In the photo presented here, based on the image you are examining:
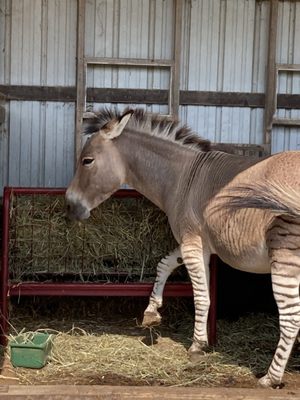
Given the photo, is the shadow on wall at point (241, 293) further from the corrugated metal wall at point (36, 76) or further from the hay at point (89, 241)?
the corrugated metal wall at point (36, 76)

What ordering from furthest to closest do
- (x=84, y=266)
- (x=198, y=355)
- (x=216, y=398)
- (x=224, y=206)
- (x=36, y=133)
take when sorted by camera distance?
(x=36, y=133) < (x=84, y=266) < (x=198, y=355) < (x=224, y=206) < (x=216, y=398)

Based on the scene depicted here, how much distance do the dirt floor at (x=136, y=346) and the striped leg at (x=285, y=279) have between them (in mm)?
346

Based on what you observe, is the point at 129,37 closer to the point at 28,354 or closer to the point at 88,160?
the point at 88,160

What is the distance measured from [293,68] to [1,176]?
140 inches

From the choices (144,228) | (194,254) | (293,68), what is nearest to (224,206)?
(194,254)

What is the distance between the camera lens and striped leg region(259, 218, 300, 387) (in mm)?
5031

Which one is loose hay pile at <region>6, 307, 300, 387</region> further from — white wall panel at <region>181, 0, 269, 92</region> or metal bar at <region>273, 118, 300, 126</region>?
white wall panel at <region>181, 0, 269, 92</region>

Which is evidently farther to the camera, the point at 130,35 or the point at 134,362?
the point at 130,35

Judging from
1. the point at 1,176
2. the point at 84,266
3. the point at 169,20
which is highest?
the point at 169,20

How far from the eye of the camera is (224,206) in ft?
18.4

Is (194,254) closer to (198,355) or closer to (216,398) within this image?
(198,355)

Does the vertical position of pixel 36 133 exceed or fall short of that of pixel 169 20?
it falls short

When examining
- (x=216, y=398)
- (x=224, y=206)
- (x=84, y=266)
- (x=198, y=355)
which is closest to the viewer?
(x=216, y=398)

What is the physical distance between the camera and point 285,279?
16.7 ft
